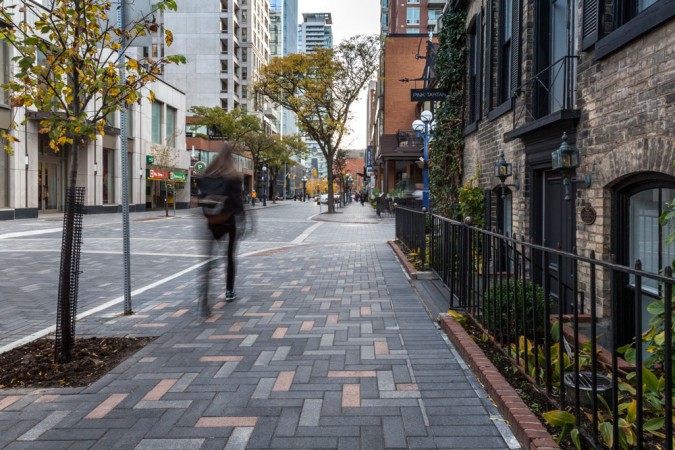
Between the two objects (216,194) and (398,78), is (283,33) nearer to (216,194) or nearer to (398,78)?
(398,78)

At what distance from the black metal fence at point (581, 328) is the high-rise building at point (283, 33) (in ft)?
406

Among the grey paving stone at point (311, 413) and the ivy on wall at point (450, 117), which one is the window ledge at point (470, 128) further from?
the grey paving stone at point (311, 413)

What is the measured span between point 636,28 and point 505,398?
3619 mm

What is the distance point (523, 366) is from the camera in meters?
4.28

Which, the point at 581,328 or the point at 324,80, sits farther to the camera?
the point at 324,80

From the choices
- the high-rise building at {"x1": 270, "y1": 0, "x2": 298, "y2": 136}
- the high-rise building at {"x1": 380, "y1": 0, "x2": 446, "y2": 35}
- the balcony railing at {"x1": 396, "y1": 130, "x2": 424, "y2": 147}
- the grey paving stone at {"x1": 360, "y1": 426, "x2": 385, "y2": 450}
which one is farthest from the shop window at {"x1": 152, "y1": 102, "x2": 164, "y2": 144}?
the high-rise building at {"x1": 270, "y1": 0, "x2": 298, "y2": 136}

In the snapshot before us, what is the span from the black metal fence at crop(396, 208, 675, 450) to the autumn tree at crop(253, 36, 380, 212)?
30.0 meters

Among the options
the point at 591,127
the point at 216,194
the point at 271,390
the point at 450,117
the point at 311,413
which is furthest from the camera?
the point at 450,117

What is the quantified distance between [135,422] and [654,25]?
509 cm

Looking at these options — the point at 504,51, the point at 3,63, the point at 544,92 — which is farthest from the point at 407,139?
the point at 544,92

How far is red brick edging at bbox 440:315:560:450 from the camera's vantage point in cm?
314

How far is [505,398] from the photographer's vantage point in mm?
3740

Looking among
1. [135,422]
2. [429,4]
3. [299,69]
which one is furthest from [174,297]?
[429,4]

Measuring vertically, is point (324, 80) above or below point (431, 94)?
above
